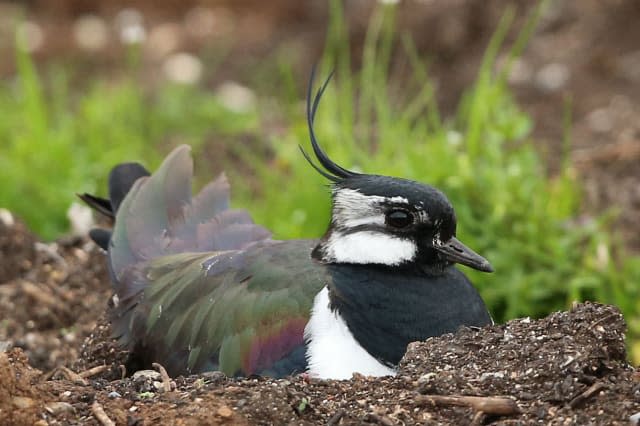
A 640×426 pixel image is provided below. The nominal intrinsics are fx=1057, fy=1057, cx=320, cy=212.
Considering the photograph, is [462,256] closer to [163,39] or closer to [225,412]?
[225,412]

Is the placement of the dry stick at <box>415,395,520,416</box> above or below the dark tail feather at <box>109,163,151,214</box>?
below

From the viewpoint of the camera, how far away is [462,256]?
12.3 ft

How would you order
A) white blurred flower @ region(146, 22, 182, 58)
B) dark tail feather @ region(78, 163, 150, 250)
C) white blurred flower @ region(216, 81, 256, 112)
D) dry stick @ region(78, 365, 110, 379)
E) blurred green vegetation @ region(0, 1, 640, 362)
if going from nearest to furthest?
1. dry stick @ region(78, 365, 110, 379)
2. dark tail feather @ region(78, 163, 150, 250)
3. blurred green vegetation @ region(0, 1, 640, 362)
4. white blurred flower @ region(216, 81, 256, 112)
5. white blurred flower @ region(146, 22, 182, 58)

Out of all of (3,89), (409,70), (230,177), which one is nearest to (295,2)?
(409,70)

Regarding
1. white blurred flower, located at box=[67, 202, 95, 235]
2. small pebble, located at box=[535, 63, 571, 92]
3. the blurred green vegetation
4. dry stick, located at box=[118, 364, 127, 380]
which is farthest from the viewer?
small pebble, located at box=[535, 63, 571, 92]

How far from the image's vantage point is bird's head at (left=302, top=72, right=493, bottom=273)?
12.3 ft

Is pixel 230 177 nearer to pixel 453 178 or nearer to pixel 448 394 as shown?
pixel 453 178

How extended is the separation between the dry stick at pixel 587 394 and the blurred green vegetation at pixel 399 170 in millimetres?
2011

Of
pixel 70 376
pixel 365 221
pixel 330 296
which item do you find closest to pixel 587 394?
pixel 330 296

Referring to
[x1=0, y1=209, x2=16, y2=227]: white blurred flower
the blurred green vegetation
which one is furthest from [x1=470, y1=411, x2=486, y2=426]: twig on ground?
[x1=0, y1=209, x2=16, y2=227]: white blurred flower

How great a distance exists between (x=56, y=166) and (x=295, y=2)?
425cm

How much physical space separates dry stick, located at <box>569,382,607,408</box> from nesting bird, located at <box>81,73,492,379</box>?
0.83m

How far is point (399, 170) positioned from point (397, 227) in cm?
144

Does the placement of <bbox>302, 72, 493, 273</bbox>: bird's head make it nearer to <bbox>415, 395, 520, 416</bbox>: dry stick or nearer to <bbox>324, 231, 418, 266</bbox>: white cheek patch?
<bbox>324, 231, 418, 266</bbox>: white cheek patch
